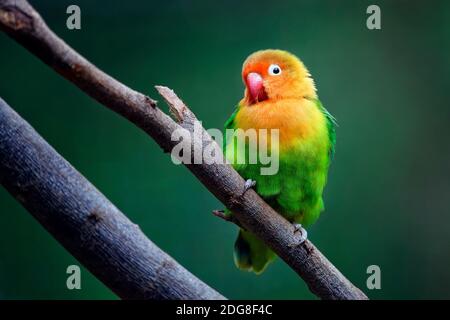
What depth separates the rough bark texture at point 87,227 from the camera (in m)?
1.49

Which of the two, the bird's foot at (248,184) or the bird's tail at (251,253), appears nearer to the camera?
the bird's foot at (248,184)

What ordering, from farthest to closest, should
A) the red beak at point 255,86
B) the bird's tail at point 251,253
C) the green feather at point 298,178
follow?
the bird's tail at point 251,253 < the red beak at point 255,86 < the green feather at point 298,178

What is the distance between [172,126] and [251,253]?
3.09ft

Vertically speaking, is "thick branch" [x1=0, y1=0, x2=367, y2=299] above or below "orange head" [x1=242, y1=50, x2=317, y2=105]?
below

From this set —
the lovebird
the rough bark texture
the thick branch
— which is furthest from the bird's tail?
the rough bark texture

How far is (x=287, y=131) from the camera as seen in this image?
6.63 ft

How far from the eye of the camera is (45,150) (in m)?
1.55

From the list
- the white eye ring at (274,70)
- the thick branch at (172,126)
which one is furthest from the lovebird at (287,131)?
the thick branch at (172,126)

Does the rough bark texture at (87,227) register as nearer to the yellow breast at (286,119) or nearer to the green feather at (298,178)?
the green feather at (298,178)

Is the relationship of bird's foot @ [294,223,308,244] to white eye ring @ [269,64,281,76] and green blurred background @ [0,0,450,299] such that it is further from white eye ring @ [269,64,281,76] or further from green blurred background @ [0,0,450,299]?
green blurred background @ [0,0,450,299]

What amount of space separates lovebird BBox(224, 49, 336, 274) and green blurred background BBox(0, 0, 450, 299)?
1.21 meters

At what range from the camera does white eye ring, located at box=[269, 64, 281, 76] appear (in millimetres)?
2111

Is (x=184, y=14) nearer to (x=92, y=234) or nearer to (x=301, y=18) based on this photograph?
(x=301, y=18)

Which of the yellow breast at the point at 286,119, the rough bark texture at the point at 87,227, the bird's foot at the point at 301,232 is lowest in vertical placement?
the rough bark texture at the point at 87,227
